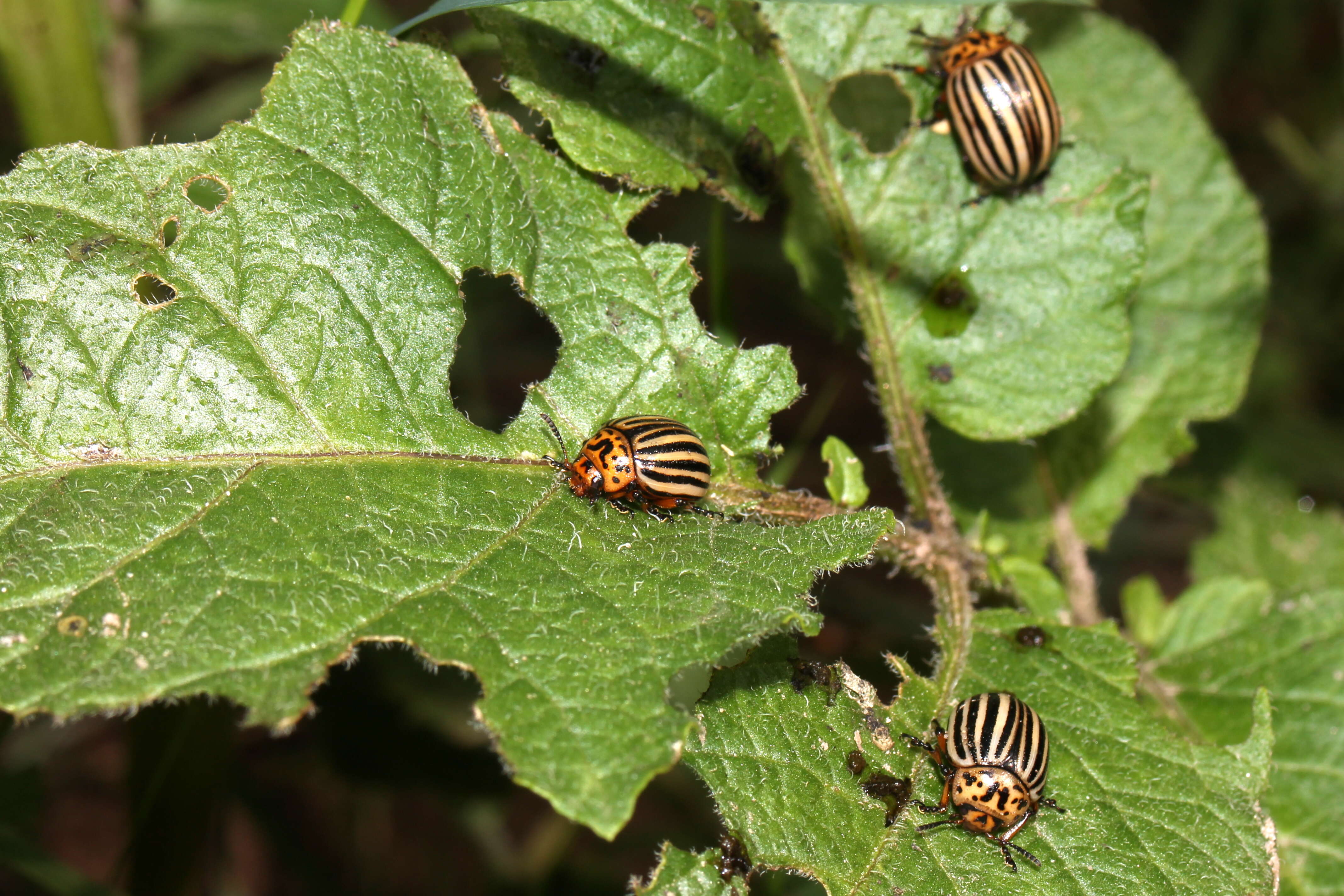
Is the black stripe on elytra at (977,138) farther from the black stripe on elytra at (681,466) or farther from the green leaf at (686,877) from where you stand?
the green leaf at (686,877)

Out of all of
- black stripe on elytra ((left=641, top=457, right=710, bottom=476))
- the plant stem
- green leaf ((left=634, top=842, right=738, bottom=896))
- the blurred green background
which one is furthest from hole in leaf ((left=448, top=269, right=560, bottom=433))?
green leaf ((left=634, top=842, right=738, bottom=896))

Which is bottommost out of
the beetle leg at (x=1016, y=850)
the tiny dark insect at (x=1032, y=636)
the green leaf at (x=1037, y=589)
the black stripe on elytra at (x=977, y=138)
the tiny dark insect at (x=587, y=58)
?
the beetle leg at (x=1016, y=850)

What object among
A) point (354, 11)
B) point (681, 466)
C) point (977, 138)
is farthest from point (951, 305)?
point (354, 11)

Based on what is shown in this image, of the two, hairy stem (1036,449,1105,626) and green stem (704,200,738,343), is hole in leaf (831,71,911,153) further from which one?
hairy stem (1036,449,1105,626)

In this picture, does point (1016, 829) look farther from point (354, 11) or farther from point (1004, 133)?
point (354, 11)

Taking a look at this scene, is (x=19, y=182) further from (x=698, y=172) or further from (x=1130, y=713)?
(x=1130, y=713)

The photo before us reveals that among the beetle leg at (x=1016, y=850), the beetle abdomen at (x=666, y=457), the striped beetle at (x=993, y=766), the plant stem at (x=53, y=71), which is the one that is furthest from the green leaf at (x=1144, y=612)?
the plant stem at (x=53, y=71)
